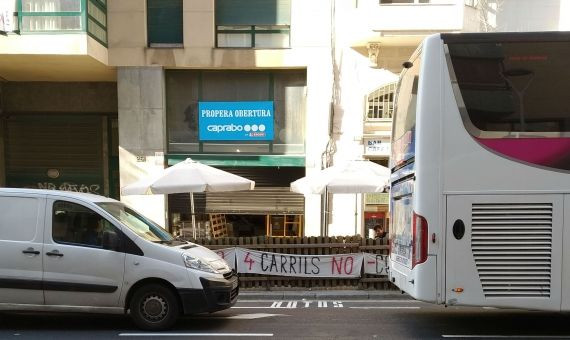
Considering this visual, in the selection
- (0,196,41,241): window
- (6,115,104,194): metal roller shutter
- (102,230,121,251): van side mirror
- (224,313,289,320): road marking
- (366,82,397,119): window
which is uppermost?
(366,82,397,119): window

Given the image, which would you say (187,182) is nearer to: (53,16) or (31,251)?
(31,251)

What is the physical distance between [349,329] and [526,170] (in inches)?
124

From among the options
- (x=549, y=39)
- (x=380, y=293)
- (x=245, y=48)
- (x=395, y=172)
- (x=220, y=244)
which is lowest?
(x=380, y=293)

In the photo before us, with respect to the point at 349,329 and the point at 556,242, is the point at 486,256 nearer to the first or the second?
the point at 556,242

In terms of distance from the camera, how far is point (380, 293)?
380 inches

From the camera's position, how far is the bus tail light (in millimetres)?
5500

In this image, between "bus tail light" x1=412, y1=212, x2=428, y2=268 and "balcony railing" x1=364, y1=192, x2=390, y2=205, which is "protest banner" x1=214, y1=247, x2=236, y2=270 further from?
"balcony railing" x1=364, y1=192, x2=390, y2=205

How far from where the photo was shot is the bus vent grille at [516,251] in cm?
541

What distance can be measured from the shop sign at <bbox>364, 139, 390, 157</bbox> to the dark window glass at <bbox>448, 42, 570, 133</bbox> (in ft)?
28.1

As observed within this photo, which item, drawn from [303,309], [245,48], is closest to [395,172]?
[303,309]

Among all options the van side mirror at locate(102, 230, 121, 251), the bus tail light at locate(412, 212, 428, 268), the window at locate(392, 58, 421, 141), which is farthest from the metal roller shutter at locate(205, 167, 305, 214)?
the bus tail light at locate(412, 212, 428, 268)

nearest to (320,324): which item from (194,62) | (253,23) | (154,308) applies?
(154,308)

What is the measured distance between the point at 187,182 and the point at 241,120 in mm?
4668

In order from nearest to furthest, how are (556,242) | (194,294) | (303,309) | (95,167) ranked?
(556,242), (194,294), (303,309), (95,167)
